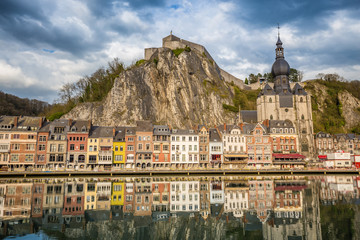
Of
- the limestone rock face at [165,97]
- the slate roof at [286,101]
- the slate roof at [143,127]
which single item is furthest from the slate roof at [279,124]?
the slate roof at [143,127]

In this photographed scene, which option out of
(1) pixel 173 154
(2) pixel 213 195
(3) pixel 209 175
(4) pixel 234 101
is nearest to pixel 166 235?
(2) pixel 213 195

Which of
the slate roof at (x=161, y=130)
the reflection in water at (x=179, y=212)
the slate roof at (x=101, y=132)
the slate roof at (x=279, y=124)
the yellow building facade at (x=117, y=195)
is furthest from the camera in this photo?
the slate roof at (x=279, y=124)

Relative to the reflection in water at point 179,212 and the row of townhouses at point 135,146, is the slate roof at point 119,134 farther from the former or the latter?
the reflection in water at point 179,212

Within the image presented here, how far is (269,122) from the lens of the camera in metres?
65.1

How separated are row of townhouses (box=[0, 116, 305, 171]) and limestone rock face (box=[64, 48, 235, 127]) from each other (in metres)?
13.1

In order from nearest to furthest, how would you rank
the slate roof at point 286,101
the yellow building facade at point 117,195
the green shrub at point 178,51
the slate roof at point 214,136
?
the yellow building facade at point 117,195, the slate roof at point 214,136, the slate roof at point 286,101, the green shrub at point 178,51

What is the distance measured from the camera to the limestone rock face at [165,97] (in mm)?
71750

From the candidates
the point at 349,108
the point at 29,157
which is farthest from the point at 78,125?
the point at 349,108

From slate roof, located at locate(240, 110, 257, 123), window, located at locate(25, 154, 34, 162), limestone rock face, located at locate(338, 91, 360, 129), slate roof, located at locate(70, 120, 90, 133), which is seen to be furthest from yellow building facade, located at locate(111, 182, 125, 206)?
limestone rock face, located at locate(338, 91, 360, 129)

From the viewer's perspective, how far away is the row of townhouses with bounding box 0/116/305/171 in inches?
2061

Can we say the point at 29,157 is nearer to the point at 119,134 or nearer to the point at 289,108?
the point at 119,134

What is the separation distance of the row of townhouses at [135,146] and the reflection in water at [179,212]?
62.8 feet

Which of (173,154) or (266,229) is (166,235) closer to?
(266,229)

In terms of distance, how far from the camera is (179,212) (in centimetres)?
2405
